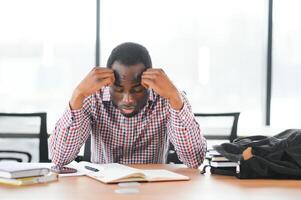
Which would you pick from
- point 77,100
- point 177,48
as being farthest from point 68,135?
point 177,48

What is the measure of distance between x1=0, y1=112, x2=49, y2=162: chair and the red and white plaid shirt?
1019 mm

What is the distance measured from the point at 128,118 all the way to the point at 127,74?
0.84 ft

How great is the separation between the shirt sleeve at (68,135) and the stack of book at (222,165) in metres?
0.57

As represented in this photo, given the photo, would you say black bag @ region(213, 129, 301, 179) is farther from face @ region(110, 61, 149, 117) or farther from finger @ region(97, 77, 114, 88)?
finger @ region(97, 77, 114, 88)

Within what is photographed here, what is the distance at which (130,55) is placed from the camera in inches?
79.6

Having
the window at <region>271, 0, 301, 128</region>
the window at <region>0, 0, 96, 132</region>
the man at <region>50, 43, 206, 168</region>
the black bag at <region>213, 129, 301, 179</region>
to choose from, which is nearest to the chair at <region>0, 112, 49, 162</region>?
the man at <region>50, 43, 206, 168</region>

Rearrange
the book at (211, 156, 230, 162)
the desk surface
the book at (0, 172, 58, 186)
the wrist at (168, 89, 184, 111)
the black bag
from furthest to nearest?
the wrist at (168, 89, 184, 111)
the book at (211, 156, 230, 162)
the black bag
the book at (0, 172, 58, 186)
the desk surface

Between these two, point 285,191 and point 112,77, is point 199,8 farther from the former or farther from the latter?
point 285,191

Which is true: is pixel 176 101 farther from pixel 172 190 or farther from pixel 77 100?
pixel 172 190

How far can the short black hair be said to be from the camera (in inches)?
78.8

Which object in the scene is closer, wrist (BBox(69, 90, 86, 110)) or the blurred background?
wrist (BBox(69, 90, 86, 110))

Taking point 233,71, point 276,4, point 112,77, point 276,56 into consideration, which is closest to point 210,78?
point 233,71

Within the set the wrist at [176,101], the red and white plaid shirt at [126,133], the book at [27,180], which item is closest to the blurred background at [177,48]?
the red and white plaid shirt at [126,133]

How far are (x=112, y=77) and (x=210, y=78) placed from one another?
9.33ft
